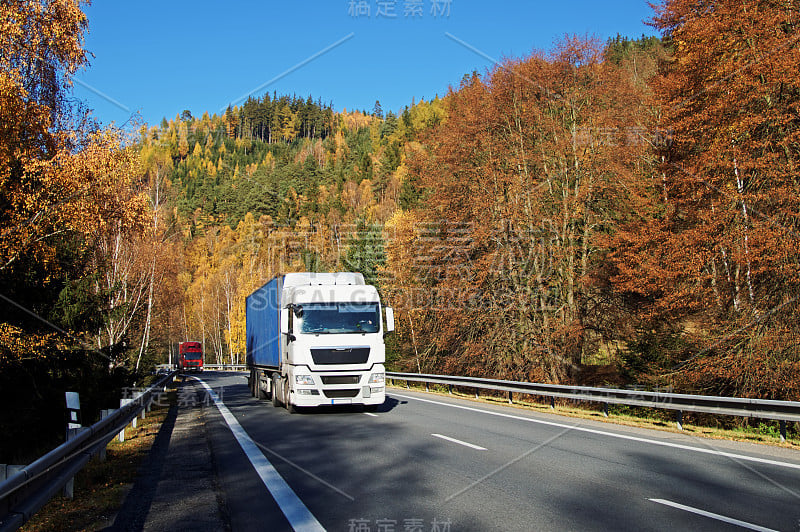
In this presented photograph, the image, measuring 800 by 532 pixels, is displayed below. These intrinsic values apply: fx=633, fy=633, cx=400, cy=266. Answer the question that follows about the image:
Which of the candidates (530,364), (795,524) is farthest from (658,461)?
(530,364)

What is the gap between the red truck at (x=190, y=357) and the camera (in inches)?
2744

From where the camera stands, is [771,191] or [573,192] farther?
[573,192]

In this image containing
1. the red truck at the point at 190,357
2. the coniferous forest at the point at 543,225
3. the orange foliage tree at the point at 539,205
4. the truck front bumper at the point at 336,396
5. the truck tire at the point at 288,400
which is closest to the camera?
the coniferous forest at the point at 543,225

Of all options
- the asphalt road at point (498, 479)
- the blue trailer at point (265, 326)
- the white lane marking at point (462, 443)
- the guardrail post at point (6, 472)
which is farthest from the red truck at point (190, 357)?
the guardrail post at point (6, 472)

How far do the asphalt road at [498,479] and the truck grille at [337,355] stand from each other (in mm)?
2613

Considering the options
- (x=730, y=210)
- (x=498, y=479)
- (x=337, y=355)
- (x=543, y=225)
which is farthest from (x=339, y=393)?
(x=543, y=225)

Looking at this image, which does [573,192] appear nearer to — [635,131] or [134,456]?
[635,131]

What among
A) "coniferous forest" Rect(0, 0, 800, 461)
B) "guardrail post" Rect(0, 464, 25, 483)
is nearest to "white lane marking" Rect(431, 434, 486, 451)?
"guardrail post" Rect(0, 464, 25, 483)

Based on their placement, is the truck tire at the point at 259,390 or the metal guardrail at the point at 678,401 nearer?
the metal guardrail at the point at 678,401

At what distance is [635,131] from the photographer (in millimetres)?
26312

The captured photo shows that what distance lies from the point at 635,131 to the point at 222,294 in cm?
7761

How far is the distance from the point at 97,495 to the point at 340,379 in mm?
8974

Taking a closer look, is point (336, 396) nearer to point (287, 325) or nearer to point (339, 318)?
point (339, 318)

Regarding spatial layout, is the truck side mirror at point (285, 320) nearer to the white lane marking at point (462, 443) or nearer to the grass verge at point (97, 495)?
the grass verge at point (97, 495)
